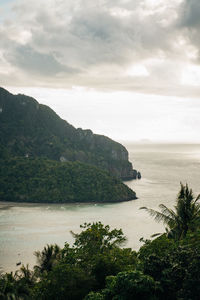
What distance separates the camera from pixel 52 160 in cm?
12531

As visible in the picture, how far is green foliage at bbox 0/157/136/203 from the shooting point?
320 feet

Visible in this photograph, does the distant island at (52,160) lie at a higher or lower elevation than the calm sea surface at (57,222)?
higher

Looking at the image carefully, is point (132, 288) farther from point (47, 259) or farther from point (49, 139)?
point (49, 139)

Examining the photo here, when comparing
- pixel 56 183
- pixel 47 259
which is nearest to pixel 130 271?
pixel 47 259

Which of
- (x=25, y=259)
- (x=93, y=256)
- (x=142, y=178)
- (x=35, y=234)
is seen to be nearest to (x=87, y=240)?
(x=93, y=256)

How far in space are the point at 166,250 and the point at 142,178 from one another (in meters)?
132

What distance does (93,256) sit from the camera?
2305 cm

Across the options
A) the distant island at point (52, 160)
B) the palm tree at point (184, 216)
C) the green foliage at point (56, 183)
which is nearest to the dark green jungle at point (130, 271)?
the palm tree at point (184, 216)

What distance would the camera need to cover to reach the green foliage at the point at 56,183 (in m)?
97.6

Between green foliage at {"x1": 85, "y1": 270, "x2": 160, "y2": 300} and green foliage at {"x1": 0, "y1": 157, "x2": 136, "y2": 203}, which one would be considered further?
green foliage at {"x1": 0, "y1": 157, "x2": 136, "y2": 203}

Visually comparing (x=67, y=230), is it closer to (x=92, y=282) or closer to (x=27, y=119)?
(x=92, y=282)

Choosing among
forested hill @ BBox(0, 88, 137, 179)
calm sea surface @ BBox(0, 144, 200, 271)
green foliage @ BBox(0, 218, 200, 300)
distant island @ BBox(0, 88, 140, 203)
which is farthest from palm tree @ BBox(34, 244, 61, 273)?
forested hill @ BBox(0, 88, 137, 179)

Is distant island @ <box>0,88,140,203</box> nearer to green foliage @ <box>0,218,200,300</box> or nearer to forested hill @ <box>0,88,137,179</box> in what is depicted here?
forested hill @ <box>0,88,137,179</box>

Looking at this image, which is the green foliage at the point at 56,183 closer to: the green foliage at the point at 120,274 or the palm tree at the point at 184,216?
the green foliage at the point at 120,274
